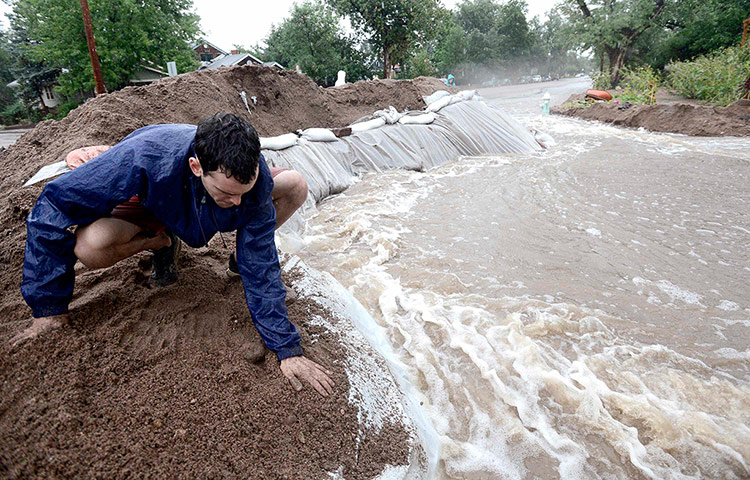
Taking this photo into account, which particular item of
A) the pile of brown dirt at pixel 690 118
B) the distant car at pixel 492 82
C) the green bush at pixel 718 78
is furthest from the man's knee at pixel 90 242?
the distant car at pixel 492 82

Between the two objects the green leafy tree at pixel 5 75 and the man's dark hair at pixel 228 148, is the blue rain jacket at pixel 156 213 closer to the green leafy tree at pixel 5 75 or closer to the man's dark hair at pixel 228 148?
the man's dark hair at pixel 228 148

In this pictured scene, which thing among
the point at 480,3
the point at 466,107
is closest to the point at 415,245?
the point at 466,107

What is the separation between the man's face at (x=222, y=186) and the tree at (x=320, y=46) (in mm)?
17809

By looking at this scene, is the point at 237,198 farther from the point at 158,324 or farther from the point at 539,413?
the point at 539,413

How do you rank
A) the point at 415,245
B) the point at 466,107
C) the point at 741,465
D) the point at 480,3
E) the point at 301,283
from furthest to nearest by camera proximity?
the point at 480,3 < the point at 466,107 < the point at 415,245 < the point at 301,283 < the point at 741,465

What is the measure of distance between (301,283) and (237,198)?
0.98 meters

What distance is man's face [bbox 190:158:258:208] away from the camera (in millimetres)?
1209

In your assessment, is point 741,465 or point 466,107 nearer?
point 741,465

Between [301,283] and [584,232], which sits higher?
[301,283]

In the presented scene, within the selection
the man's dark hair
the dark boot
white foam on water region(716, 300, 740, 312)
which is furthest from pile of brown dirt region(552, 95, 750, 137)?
the dark boot

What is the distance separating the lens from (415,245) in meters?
3.29

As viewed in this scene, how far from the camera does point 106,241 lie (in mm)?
1405

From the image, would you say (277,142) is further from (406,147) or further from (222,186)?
(222,186)

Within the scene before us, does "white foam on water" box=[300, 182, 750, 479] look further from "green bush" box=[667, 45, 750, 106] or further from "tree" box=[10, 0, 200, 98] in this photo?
"tree" box=[10, 0, 200, 98]
